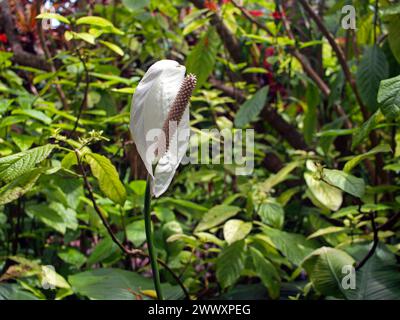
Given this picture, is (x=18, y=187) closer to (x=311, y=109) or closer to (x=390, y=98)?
(x=390, y=98)

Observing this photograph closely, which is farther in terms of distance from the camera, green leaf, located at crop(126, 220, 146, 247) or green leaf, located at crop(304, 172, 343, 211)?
green leaf, located at crop(126, 220, 146, 247)

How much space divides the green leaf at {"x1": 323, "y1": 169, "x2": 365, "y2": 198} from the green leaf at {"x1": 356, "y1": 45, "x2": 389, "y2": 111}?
0.92 ft

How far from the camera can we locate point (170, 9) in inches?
63.0

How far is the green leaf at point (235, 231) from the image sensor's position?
98 centimetres

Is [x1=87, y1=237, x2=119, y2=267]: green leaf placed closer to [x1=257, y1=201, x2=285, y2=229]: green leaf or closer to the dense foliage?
the dense foliage

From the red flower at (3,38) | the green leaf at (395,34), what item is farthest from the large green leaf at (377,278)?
the red flower at (3,38)

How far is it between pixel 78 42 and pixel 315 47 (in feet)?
→ 2.29

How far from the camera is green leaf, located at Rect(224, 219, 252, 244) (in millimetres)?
982

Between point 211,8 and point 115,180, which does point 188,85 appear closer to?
point 115,180

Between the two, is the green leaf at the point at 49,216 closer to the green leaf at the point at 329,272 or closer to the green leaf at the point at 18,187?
the green leaf at the point at 18,187

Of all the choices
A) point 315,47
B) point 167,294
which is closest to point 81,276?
point 167,294

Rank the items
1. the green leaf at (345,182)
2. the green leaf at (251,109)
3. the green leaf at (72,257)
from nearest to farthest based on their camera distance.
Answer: the green leaf at (345,182) → the green leaf at (72,257) → the green leaf at (251,109)

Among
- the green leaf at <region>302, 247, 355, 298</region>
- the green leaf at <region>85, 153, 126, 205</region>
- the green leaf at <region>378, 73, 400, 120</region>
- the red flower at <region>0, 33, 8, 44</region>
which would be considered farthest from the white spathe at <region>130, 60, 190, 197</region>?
the red flower at <region>0, 33, 8, 44</region>

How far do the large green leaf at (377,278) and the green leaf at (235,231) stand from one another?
195mm
